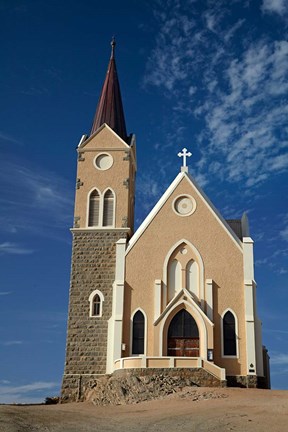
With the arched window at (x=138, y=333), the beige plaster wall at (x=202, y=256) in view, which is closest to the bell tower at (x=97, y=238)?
the arched window at (x=138, y=333)

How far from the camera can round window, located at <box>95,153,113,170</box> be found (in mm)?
35688

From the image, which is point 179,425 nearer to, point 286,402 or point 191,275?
point 286,402

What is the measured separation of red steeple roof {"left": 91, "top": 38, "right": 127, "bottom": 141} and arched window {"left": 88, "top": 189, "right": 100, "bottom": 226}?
14.5 ft

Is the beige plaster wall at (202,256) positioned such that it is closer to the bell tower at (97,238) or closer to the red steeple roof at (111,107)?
the bell tower at (97,238)

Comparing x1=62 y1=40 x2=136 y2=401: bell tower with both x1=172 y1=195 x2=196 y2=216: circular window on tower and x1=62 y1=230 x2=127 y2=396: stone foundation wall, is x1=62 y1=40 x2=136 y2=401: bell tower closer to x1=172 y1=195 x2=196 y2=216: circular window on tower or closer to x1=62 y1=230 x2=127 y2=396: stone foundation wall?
x1=62 y1=230 x2=127 y2=396: stone foundation wall

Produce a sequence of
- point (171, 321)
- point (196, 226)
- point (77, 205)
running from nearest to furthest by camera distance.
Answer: point (171, 321), point (196, 226), point (77, 205)

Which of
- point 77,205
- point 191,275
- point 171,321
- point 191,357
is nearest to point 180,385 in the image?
point 191,357

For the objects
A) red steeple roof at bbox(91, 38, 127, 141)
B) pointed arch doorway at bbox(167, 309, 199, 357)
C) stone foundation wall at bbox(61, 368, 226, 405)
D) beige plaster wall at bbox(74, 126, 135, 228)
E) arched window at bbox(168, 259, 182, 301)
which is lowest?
stone foundation wall at bbox(61, 368, 226, 405)

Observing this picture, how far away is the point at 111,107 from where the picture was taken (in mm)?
38688

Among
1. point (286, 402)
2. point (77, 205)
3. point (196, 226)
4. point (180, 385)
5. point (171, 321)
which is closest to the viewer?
point (286, 402)

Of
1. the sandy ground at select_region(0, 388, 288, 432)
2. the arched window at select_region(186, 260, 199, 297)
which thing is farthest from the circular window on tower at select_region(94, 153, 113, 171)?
the sandy ground at select_region(0, 388, 288, 432)

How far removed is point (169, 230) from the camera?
107ft

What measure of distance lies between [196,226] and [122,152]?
679 cm

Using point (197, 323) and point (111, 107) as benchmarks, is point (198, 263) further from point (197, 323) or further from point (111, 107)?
point (111, 107)
